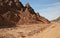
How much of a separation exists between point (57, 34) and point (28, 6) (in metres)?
44.3

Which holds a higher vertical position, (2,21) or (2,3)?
(2,3)

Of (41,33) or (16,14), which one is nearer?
(41,33)

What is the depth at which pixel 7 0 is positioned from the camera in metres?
59.1

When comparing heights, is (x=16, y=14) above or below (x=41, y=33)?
above

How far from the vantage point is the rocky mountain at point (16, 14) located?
54109 millimetres

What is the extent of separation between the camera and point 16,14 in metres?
57.0

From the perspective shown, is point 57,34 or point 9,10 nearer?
point 57,34

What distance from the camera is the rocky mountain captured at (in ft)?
178

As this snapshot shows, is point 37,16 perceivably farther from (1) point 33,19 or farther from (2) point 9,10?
(2) point 9,10

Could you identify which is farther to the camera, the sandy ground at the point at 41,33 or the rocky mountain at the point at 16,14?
the rocky mountain at the point at 16,14

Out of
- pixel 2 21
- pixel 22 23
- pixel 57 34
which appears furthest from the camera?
pixel 22 23

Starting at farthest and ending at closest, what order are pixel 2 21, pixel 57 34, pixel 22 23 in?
1. pixel 22 23
2. pixel 2 21
3. pixel 57 34

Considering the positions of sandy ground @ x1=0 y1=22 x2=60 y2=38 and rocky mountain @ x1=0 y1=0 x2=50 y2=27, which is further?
rocky mountain @ x1=0 y1=0 x2=50 y2=27

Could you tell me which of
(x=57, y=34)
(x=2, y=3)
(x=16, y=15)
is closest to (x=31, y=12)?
(x=16, y=15)
